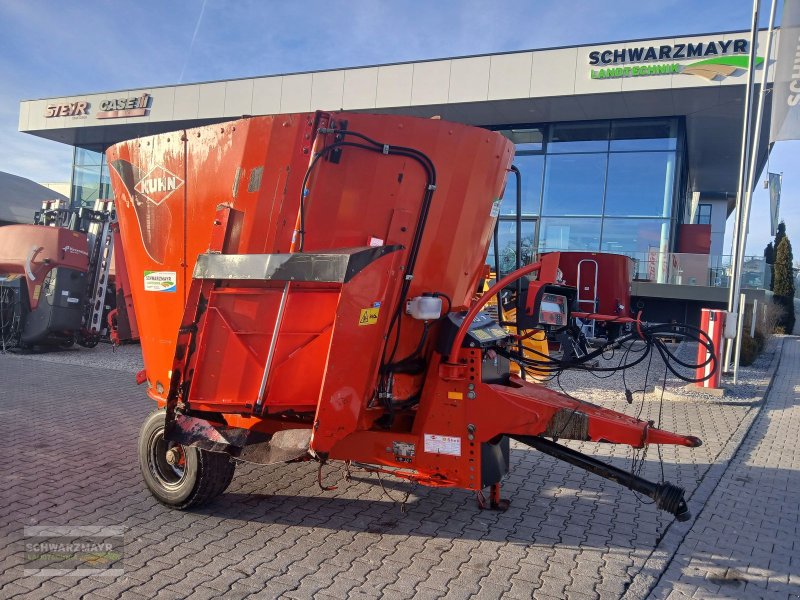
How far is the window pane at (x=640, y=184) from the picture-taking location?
1859cm

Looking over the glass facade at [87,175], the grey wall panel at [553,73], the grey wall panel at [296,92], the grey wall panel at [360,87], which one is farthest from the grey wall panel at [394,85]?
the glass facade at [87,175]

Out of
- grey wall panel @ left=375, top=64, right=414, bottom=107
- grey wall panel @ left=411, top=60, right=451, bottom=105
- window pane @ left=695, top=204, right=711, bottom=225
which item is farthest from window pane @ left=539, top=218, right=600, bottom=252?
window pane @ left=695, top=204, right=711, bottom=225

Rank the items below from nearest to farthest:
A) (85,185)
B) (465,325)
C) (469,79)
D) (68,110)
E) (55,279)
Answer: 1. (465,325)
2. (55,279)
3. (469,79)
4. (68,110)
5. (85,185)

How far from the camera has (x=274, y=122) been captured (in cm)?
377

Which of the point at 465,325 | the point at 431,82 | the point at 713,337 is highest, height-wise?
the point at 431,82

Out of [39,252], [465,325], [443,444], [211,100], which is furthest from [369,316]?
[211,100]

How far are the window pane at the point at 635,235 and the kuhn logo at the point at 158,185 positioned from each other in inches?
639

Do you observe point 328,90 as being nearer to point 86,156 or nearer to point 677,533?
point 86,156

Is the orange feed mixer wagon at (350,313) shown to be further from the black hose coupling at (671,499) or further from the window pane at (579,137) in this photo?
the window pane at (579,137)

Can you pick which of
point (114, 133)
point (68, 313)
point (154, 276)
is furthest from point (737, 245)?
point (114, 133)

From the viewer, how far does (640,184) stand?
18953 millimetres

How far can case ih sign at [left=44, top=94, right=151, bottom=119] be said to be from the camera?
928 inches

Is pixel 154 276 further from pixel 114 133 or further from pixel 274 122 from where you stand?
pixel 114 133

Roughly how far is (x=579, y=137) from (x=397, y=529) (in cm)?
1792
